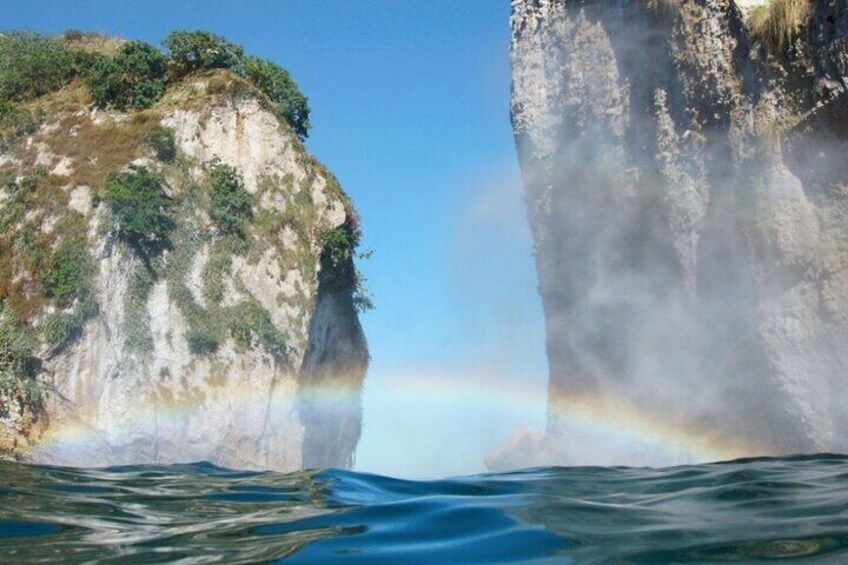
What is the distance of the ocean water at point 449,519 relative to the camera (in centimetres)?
373

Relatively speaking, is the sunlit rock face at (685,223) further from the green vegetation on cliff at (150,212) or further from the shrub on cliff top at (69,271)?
the shrub on cliff top at (69,271)

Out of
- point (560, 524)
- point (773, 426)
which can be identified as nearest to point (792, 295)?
point (773, 426)

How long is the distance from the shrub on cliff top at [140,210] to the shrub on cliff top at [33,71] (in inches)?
272

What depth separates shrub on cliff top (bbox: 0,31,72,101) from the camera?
23.9 m

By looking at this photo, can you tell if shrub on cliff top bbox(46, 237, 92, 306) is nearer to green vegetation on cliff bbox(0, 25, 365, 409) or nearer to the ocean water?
green vegetation on cliff bbox(0, 25, 365, 409)

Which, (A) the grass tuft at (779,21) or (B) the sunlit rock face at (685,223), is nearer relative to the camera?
(B) the sunlit rock face at (685,223)

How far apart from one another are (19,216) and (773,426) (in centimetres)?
1703


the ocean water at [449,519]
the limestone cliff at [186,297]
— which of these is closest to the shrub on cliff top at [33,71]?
the limestone cliff at [186,297]

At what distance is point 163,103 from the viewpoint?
72.3ft

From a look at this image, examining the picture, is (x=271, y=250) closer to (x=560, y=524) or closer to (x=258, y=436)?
(x=258, y=436)

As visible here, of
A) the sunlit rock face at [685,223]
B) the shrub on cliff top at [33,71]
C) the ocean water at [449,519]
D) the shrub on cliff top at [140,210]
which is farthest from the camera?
the shrub on cliff top at [33,71]

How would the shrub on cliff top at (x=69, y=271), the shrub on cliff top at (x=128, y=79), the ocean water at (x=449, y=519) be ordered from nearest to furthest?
the ocean water at (x=449, y=519), the shrub on cliff top at (x=69, y=271), the shrub on cliff top at (x=128, y=79)

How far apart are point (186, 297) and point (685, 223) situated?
11.3 meters

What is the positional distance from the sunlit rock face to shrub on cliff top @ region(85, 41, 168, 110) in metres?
10.3
